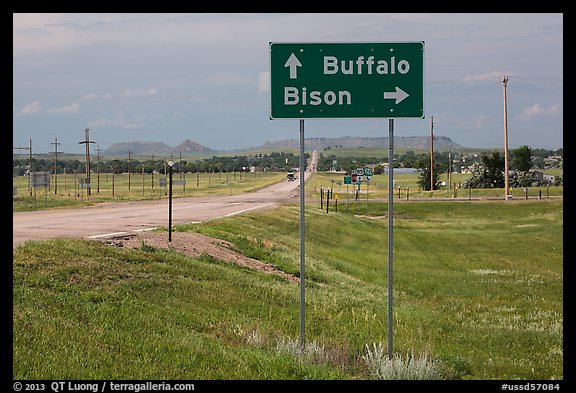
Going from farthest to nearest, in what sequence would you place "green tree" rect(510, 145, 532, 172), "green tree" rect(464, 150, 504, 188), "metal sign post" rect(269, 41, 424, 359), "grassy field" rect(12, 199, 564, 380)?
1. "green tree" rect(510, 145, 532, 172)
2. "green tree" rect(464, 150, 504, 188)
3. "metal sign post" rect(269, 41, 424, 359)
4. "grassy field" rect(12, 199, 564, 380)

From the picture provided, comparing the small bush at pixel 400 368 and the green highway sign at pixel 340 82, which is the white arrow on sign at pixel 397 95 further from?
the small bush at pixel 400 368

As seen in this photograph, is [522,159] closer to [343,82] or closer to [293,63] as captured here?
[343,82]

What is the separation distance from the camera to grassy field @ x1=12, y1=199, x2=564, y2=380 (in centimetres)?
868

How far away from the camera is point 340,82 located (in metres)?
9.09

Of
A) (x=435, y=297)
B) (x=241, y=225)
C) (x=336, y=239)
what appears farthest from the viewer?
(x=336, y=239)

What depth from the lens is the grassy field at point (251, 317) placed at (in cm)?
868

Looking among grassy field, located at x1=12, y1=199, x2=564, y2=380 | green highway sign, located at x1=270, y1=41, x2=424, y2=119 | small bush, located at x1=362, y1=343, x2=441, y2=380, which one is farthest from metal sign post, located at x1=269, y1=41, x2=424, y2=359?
grassy field, located at x1=12, y1=199, x2=564, y2=380

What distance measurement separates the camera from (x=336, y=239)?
3678 centimetres

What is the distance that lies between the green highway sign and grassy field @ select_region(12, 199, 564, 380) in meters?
3.04

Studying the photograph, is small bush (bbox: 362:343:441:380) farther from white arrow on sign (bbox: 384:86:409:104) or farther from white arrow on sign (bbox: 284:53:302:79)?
white arrow on sign (bbox: 284:53:302:79)

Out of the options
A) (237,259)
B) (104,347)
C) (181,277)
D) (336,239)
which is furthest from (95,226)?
(104,347)

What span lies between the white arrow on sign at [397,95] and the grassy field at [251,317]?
10.7 ft

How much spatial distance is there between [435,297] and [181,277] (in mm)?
8273
